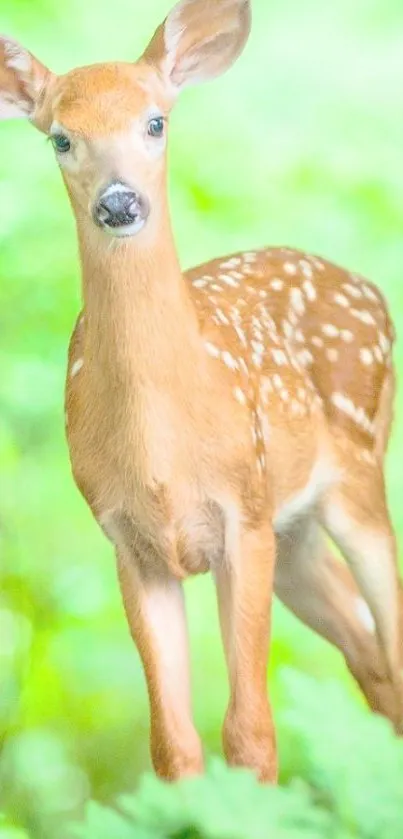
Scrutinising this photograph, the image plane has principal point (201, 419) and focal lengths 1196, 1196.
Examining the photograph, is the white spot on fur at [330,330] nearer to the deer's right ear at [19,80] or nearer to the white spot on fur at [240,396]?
the white spot on fur at [240,396]

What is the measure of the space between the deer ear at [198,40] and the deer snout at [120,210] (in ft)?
0.49

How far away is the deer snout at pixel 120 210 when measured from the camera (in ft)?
2.43

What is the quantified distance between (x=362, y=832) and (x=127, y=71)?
509 mm

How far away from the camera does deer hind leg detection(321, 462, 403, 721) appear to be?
3.28 ft

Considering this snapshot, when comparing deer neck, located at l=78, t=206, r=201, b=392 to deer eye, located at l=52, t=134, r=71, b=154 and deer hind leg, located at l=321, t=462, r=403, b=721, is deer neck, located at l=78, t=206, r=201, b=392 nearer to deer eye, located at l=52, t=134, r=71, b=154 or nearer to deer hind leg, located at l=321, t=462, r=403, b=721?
deer eye, located at l=52, t=134, r=71, b=154

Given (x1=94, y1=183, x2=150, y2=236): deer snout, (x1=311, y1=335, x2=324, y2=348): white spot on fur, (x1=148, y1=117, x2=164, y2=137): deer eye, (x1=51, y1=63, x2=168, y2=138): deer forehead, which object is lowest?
(x1=311, y1=335, x2=324, y2=348): white spot on fur

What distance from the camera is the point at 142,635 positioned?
3.00 ft

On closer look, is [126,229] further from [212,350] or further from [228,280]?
[228,280]

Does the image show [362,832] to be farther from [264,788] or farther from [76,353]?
[76,353]

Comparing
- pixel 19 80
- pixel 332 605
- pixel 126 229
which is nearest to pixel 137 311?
pixel 126 229

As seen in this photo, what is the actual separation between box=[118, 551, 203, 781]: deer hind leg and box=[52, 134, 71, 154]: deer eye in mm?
305

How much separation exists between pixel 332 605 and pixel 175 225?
392 mm

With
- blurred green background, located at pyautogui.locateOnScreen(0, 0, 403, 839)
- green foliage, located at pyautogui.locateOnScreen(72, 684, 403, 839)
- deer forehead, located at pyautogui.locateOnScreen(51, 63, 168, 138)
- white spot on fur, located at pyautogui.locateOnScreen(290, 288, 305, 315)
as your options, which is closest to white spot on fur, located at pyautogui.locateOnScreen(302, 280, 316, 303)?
white spot on fur, located at pyautogui.locateOnScreen(290, 288, 305, 315)

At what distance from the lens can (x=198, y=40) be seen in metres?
0.87
